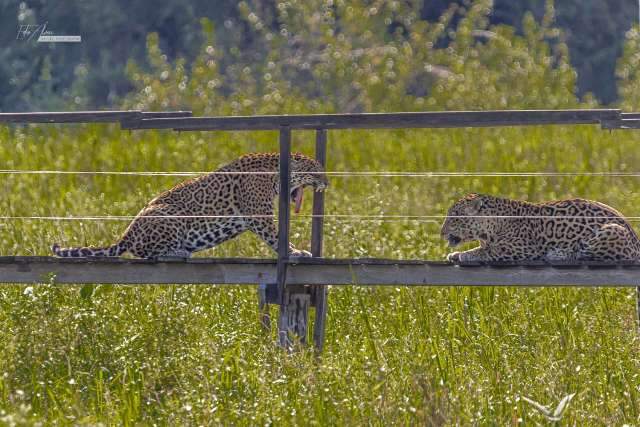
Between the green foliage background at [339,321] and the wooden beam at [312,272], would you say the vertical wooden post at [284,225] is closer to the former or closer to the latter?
the wooden beam at [312,272]

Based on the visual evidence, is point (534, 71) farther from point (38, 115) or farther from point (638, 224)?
point (38, 115)

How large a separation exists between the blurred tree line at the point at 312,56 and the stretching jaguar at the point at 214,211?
1291 cm

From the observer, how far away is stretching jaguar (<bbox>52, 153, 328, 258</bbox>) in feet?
31.3

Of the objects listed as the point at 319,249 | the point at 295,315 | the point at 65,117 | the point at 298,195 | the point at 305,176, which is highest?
the point at 65,117

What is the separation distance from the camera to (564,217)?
9422mm

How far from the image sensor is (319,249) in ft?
32.0

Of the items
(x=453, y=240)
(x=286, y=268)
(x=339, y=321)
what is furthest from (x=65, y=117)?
(x=453, y=240)

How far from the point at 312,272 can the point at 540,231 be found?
1.47m

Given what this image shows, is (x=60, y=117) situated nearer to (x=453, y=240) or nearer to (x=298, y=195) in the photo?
(x=298, y=195)

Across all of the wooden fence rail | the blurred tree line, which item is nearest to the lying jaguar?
the wooden fence rail

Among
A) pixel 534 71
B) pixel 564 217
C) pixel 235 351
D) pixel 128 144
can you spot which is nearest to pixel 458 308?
pixel 564 217

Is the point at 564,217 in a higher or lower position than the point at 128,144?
higher

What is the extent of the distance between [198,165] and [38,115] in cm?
863

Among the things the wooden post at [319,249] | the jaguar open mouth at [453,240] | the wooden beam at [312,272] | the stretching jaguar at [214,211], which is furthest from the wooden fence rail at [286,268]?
the jaguar open mouth at [453,240]
